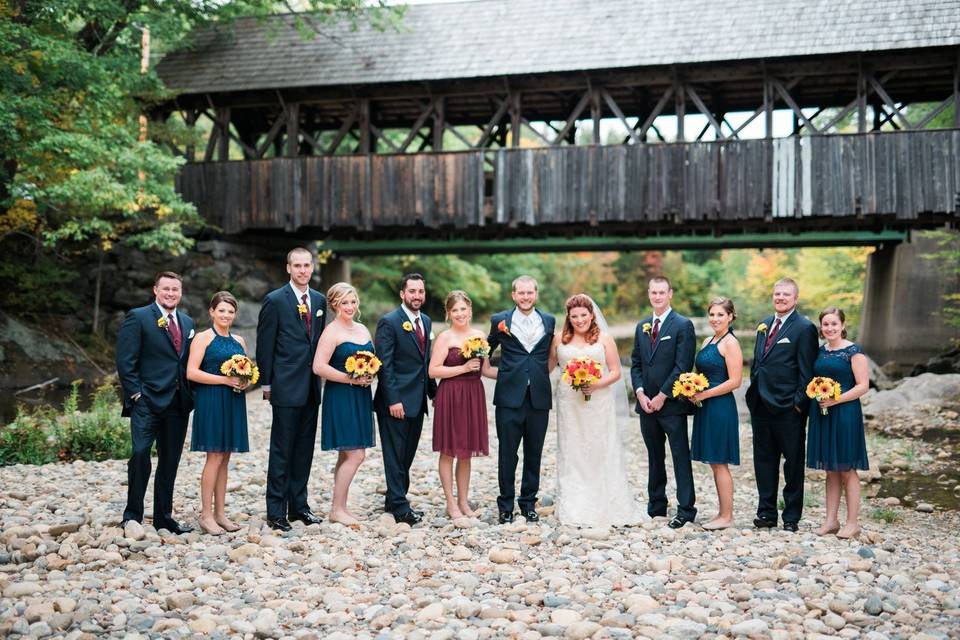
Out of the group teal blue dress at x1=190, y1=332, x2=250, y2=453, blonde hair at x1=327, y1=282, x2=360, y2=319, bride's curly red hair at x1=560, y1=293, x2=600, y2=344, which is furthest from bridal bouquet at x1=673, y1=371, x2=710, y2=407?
teal blue dress at x1=190, y1=332, x2=250, y2=453

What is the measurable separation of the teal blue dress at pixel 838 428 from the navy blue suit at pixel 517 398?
1.84 meters

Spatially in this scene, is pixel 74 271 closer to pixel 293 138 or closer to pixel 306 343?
pixel 293 138

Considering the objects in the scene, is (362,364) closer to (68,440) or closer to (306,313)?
(306,313)

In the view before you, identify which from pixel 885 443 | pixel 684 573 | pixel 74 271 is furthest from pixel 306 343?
pixel 74 271

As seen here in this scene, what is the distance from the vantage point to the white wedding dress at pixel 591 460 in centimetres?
625

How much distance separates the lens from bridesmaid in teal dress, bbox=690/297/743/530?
19.8 feet

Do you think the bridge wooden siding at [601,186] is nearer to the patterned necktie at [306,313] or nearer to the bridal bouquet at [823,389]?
the bridal bouquet at [823,389]

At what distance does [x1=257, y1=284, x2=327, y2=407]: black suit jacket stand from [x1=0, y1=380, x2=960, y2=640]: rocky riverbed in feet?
3.17

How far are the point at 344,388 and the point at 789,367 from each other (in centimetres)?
315

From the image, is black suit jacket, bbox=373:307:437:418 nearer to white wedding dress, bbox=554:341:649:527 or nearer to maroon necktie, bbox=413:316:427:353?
maroon necktie, bbox=413:316:427:353

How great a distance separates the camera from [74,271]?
723 inches

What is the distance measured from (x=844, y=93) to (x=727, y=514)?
14189mm


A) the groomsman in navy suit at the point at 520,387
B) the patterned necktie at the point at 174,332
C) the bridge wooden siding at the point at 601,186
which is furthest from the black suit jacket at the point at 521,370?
the bridge wooden siding at the point at 601,186

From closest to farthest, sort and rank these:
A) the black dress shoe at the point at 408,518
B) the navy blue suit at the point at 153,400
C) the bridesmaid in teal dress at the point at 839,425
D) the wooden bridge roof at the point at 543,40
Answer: the navy blue suit at the point at 153,400 < the bridesmaid in teal dress at the point at 839,425 < the black dress shoe at the point at 408,518 < the wooden bridge roof at the point at 543,40
